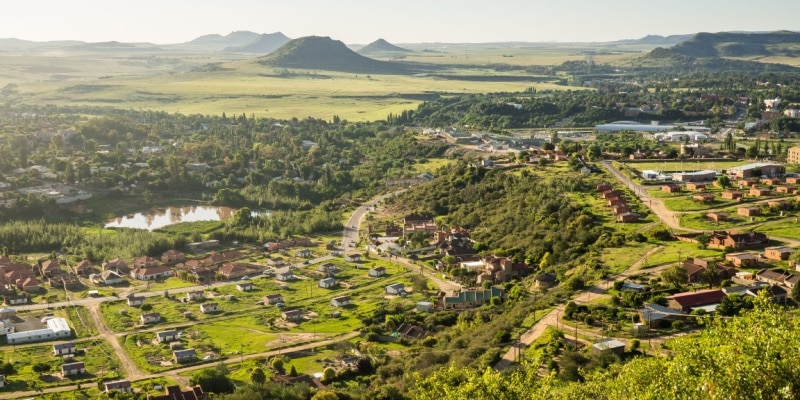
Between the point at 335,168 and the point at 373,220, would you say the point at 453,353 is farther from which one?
→ the point at 335,168

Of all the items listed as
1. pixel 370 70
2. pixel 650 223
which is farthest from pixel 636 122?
pixel 370 70

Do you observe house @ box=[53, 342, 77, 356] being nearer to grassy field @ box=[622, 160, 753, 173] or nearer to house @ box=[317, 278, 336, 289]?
house @ box=[317, 278, 336, 289]

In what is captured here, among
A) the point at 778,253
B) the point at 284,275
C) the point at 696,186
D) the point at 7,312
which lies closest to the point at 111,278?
the point at 7,312

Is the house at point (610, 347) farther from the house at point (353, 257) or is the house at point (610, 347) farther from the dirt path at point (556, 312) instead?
the house at point (353, 257)

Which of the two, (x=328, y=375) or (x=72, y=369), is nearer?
(x=328, y=375)

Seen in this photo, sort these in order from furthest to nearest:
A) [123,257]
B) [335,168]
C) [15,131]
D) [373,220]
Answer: [15,131] → [335,168] → [373,220] → [123,257]

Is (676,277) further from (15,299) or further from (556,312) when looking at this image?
(15,299)

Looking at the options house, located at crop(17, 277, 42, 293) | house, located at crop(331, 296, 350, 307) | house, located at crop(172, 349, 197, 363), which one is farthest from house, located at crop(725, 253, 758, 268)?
house, located at crop(17, 277, 42, 293)
